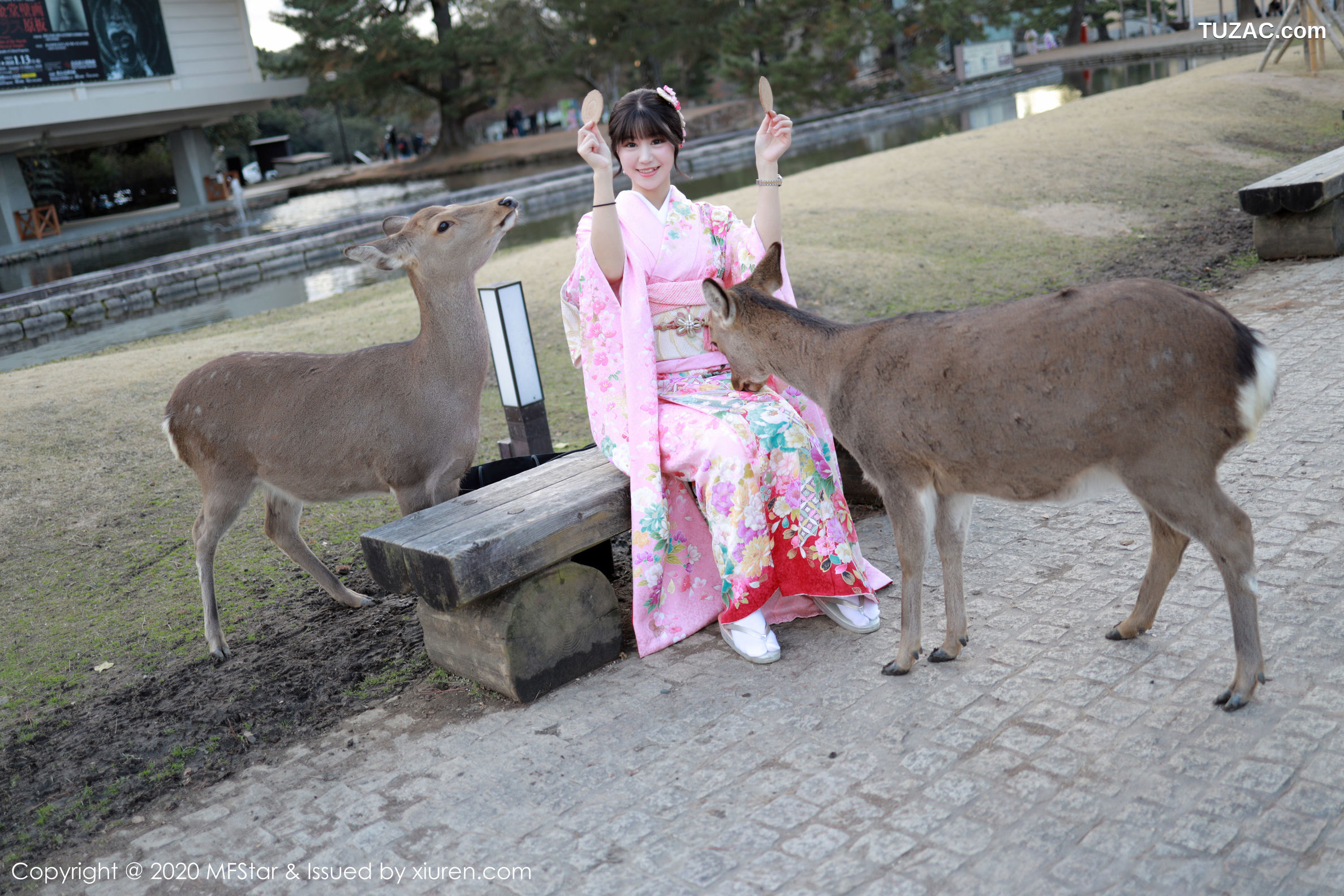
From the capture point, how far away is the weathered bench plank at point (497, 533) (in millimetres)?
3217

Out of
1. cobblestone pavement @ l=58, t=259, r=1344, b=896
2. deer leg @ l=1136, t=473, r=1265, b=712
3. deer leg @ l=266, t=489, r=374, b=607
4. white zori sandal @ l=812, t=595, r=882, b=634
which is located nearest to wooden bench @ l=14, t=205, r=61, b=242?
deer leg @ l=266, t=489, r=374, b=607

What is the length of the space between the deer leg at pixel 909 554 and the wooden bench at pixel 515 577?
96cm

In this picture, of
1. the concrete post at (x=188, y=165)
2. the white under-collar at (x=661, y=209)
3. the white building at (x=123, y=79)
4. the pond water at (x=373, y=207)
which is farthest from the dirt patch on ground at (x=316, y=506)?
the concrete post at (x=188, y=165)

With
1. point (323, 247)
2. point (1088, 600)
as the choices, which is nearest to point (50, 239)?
point (323, 247)

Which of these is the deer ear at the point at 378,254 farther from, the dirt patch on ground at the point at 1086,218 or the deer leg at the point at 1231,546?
the dirt patch on ground at the point at 1086,218

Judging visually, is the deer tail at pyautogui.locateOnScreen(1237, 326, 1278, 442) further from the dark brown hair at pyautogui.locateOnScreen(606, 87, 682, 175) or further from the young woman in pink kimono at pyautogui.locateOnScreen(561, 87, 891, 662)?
the dark brown hair at pyautogui.locateOnScreen(606, 87, 682, 175)

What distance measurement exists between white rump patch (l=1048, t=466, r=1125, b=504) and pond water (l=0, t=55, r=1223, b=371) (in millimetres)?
11375

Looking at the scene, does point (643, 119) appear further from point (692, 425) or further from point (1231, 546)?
point (1231, 546)

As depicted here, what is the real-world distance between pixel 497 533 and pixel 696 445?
765mm

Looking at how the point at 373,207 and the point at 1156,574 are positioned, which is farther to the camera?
the point at 373,207

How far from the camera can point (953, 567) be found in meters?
3.36

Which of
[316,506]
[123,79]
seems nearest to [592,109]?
[316,506]

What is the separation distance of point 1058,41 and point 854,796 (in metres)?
46.5

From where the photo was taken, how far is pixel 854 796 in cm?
275
